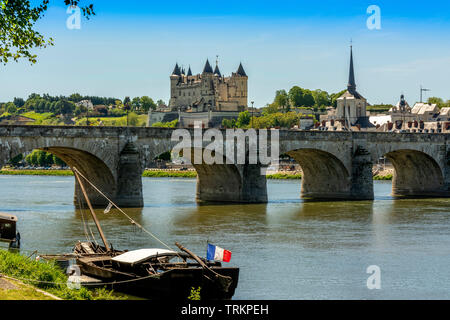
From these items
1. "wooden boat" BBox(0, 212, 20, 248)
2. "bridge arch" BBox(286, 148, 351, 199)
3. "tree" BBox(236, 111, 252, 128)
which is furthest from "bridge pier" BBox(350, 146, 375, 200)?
"tree" BBox(236, 111, 252, 128)

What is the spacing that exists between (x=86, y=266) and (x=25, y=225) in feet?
59.0

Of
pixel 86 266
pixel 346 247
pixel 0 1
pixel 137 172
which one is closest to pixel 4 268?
pixel 86 266

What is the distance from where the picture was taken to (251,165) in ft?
172

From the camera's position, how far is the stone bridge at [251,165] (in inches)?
1775

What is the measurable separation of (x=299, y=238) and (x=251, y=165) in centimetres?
1766

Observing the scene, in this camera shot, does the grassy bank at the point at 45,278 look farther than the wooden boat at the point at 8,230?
No

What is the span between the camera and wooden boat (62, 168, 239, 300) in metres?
20.0

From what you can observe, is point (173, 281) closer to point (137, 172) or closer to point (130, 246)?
point (130, 246)

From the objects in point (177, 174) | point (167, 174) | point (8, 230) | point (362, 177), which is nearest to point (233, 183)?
point (362, 177)

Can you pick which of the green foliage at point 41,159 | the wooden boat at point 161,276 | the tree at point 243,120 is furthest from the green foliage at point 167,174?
the wooden boat at point 161,276

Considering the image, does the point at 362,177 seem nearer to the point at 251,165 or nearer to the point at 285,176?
the point at 251,165

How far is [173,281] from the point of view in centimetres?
1998

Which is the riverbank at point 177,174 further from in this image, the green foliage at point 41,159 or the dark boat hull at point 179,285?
the dark boat hull at point 179,285

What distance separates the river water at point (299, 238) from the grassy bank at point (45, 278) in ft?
15.3
